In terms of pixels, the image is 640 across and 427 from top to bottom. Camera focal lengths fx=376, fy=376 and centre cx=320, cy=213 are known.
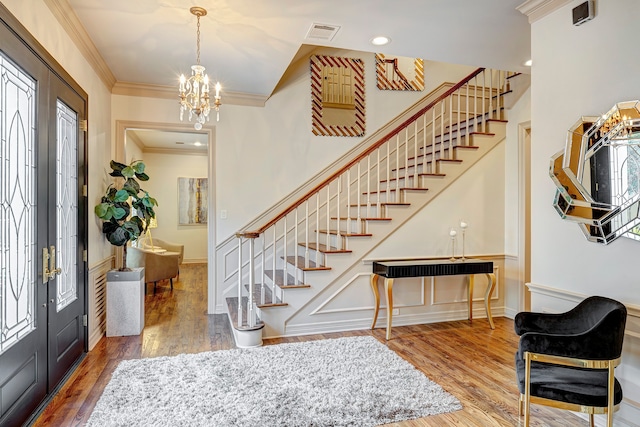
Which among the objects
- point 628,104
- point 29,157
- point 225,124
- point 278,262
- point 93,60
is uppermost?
point 93,60

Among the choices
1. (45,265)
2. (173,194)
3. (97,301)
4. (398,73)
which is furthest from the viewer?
(173,194)

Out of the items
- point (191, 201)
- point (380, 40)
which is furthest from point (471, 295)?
point (191, 201)

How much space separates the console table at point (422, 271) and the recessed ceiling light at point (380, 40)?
2140 mm

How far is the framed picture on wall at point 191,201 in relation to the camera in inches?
360

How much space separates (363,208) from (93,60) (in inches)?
131

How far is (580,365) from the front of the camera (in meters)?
1.93

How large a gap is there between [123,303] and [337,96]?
378 centimetres

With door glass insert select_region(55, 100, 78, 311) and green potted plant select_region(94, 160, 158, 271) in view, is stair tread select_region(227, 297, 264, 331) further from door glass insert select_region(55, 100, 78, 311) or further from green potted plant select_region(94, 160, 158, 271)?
door glass insert select_region(55, 100, 78, 311)

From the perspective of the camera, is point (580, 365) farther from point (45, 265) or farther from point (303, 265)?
point (45, 265)

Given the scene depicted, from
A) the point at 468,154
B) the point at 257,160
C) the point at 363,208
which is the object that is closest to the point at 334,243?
the point at 363,208

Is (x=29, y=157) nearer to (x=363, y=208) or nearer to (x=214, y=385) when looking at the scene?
(x=214, y=385)

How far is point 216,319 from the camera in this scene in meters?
4.53

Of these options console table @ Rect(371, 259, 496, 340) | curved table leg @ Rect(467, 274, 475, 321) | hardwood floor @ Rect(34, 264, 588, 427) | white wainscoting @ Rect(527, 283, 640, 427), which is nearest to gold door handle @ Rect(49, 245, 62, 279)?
hardwood floor @ Rect(34, 264, 588, 427)

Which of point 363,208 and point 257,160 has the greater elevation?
point 257,160
